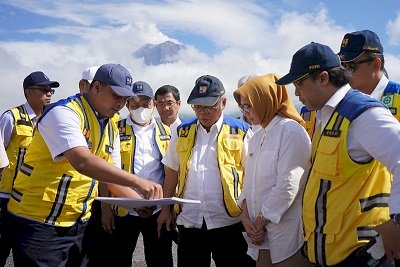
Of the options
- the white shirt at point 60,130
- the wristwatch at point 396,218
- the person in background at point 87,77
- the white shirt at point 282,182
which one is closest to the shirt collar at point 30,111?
the person in background at point 87,77

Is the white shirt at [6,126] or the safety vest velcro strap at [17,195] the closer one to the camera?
the safety vest velcro strap at [17,195]

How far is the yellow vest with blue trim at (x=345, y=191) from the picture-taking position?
226cm

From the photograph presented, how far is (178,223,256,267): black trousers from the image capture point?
3707 mm

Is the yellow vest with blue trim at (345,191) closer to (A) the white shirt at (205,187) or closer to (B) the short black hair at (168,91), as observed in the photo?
(A) the white shirt at (205,187)

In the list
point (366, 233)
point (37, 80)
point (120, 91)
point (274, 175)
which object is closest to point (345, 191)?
point (366, 233)

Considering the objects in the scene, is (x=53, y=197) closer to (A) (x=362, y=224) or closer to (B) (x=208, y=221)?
(B) (x=208, y=221)

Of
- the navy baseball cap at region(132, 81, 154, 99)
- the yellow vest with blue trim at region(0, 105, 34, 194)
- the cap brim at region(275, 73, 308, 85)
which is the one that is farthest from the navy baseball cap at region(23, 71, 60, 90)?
the cap brim at region(275, 73, 308, 85)

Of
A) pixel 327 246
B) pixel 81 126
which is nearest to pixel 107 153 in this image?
pixel 81 126

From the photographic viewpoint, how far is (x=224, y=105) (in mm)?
3984

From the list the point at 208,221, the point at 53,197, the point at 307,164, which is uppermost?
the point at 307,164

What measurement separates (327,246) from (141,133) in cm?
A: 267

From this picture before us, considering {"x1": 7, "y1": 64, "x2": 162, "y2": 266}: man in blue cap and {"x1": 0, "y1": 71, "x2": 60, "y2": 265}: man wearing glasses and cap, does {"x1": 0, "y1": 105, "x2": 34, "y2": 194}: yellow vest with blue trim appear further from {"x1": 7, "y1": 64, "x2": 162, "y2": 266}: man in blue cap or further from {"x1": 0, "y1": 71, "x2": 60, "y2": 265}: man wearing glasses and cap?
{"x1": 7, "y1": 64, "x2": 162, "y2": 266}: man in blue cap

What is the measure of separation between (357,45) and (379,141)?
1407mm

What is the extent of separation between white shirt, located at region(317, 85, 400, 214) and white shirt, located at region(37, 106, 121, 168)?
159 centimetres
